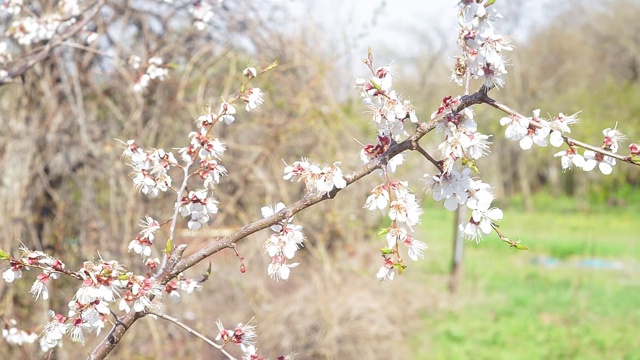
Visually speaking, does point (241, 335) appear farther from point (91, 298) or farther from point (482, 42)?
point (482, 42)

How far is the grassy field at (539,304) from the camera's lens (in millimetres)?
5184

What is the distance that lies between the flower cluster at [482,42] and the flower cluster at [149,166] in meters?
0.50

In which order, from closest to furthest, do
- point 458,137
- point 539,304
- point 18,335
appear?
point 458,137 → point 18,335 → point 539,304

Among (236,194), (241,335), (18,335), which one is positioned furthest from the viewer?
(236,194)

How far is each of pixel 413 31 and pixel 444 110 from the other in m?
16.9

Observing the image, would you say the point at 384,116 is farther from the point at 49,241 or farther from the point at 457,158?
the point at 49,241

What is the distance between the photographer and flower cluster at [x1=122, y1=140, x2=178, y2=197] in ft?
3.76

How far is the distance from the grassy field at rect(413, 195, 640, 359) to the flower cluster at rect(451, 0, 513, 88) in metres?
4.18

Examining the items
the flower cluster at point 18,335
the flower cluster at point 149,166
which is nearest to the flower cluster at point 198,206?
the flower cluster at point 149,166

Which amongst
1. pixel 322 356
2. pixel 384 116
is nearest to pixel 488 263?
pixel 322 356

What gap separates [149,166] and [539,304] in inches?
235

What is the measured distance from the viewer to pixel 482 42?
95cm

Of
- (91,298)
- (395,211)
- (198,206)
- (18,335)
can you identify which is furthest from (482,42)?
(18,335)

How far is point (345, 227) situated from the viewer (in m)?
4.01
